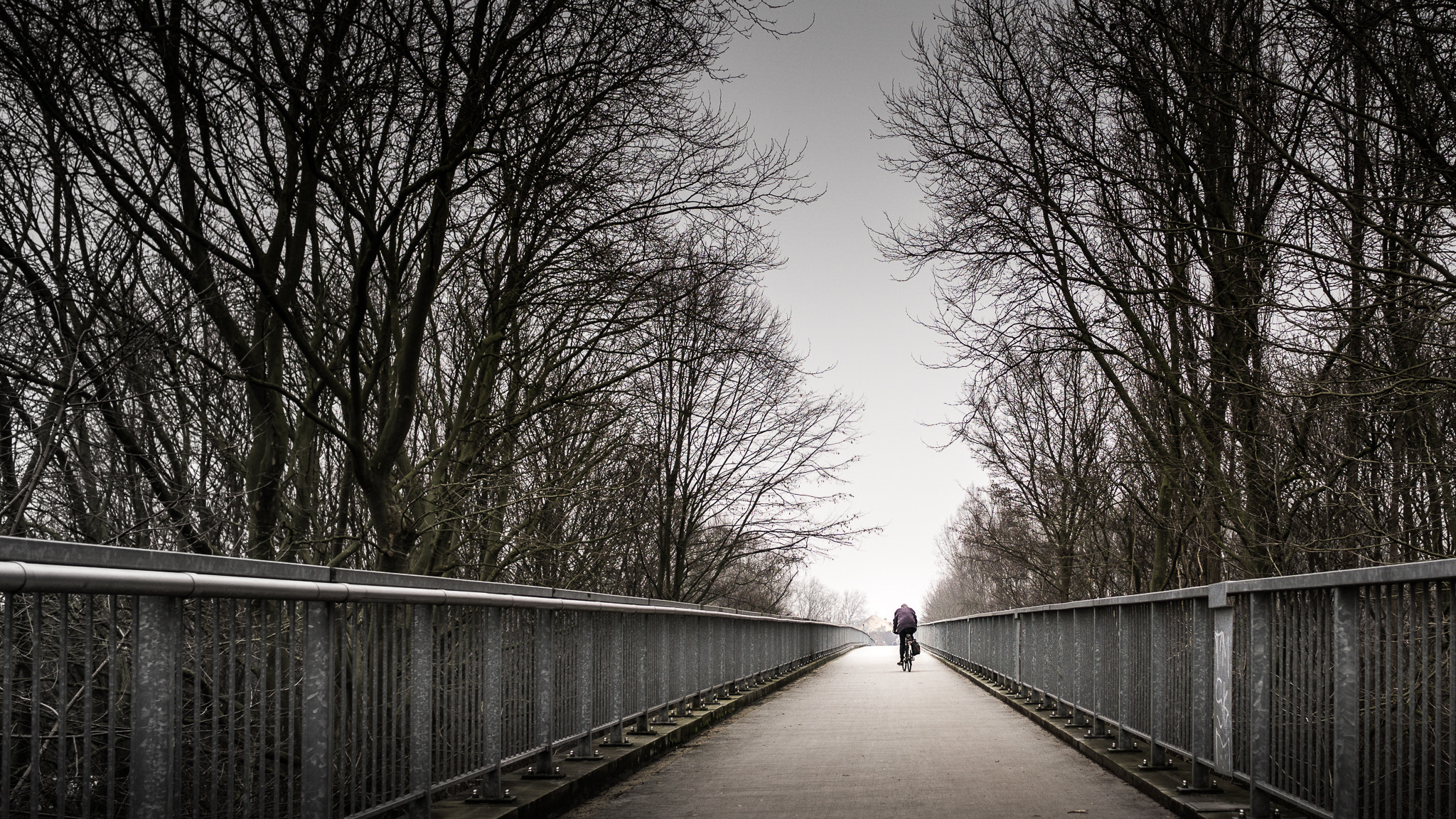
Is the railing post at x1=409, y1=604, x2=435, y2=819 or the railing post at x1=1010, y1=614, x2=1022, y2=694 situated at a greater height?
the railing post at x1=409, y1=604, x2=435, y2=819

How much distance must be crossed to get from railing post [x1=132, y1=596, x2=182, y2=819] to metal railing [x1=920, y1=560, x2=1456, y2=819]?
11.9 ft

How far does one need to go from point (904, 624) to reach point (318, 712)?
26.5 m

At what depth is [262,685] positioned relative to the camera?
13.3 feet

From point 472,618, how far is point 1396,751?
3.95 meters

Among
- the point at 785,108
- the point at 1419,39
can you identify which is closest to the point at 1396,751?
the point at 1419,39

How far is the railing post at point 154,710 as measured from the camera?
3.38 metres

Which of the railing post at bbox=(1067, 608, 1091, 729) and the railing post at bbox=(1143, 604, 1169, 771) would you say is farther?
the railing post at bbox=(1067, 608, 1091, 729)

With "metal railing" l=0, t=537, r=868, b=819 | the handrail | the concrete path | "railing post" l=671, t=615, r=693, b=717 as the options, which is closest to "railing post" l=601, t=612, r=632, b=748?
the concrete path

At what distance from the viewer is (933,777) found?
8172 mm

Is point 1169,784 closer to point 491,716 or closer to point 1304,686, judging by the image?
point 1304,686

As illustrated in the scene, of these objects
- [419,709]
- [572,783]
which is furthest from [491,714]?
[572,783]

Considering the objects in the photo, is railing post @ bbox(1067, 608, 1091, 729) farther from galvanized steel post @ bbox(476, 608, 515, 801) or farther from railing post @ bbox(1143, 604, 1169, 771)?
galvanized steel post @ bbox(476, 608, 515, 801)

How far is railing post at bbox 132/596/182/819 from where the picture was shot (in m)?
3.38

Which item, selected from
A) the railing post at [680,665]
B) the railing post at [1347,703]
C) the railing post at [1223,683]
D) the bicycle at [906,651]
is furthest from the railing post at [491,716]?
the bicycle at [906,651]
